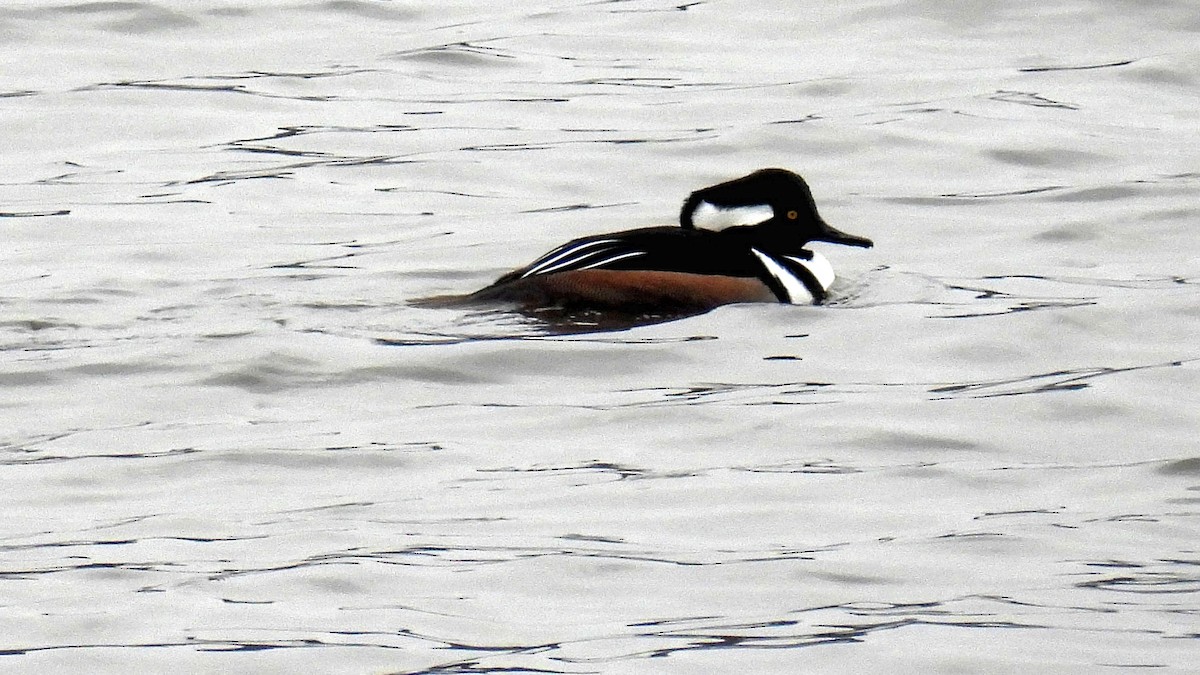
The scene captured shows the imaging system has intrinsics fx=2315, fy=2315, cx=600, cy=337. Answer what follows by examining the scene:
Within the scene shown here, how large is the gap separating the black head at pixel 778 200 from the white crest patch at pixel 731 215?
0.05 ft

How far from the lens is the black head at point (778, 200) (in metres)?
8.73

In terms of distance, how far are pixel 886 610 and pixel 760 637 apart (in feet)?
1.08

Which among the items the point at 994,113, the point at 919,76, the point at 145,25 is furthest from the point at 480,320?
the point at 145,25

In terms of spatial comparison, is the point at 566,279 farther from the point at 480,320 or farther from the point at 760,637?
the point at 760,637

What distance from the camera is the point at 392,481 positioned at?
19.8ft

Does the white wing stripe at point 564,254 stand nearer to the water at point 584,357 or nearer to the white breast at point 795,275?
the water at point 584,357

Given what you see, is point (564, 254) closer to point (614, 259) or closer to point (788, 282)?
point (614, 259)

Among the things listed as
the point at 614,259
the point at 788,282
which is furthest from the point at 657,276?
the point at 788,282

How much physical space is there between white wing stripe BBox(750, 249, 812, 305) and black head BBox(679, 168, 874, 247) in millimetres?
197

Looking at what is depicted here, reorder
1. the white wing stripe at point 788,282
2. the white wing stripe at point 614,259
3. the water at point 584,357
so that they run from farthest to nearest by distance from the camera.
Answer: the white wing stripe at point 788,282 < the white wing stripe at point 614,259 < the water at point 584,357

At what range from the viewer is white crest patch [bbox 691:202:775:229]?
8.75 metres

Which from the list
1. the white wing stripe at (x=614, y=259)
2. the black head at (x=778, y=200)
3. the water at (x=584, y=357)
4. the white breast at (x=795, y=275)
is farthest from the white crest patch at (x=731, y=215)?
the white wing stripe at (x=614, y=259)

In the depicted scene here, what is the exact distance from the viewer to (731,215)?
876cm

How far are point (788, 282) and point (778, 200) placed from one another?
0.38 m
